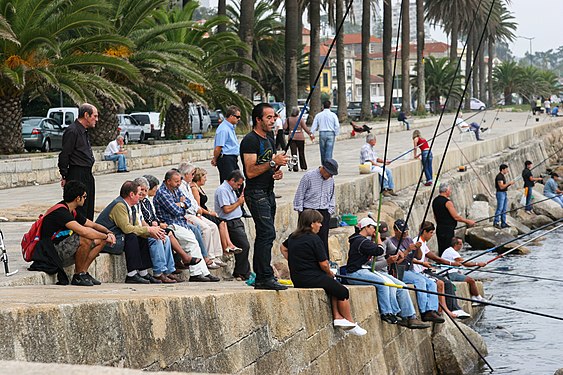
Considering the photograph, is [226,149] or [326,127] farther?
[326,127]

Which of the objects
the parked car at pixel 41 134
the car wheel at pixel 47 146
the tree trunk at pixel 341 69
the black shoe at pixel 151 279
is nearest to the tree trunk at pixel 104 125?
the parked car at pixel 41 134

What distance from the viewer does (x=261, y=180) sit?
881cm

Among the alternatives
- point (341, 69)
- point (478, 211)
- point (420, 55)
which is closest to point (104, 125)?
point (478, 211)

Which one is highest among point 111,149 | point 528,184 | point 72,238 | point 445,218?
point 72,238

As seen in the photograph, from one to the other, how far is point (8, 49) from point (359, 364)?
1308 cm

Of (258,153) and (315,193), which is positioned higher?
(258,153)

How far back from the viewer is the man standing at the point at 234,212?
11195mm

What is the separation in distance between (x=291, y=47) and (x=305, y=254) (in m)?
29.2

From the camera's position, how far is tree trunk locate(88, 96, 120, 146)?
84.5ft

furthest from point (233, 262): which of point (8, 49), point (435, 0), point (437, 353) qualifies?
point (435, 0)

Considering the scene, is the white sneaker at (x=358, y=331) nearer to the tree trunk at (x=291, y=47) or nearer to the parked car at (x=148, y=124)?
the tree trunk at (x=291, y=47)

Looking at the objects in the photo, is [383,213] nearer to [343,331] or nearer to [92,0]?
[92,0]

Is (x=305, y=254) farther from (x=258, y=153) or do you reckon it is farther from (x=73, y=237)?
(x=73, y=237)

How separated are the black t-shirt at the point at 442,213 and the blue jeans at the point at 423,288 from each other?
13.5ft
